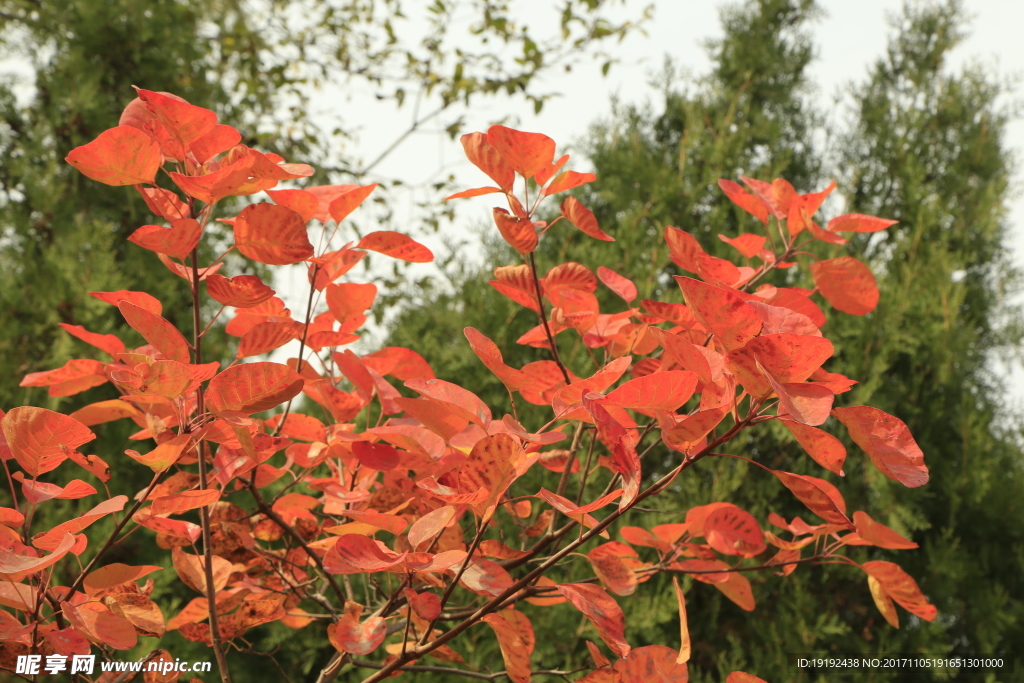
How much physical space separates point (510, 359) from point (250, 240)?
1.94 m

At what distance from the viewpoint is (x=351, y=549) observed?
0.70 meters

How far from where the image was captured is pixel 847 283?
0.92 meters

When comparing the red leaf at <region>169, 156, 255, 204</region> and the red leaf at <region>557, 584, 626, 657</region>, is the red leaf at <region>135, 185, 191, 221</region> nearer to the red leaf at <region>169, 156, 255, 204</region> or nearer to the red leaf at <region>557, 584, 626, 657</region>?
the red leaf at <region>169, 156, 255, 204</region>

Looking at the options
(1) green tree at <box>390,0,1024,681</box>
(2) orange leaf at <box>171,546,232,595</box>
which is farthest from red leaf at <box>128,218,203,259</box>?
(1) green tree at <box>390,0,1024,681</box>

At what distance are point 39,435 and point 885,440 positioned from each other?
0.80 meters

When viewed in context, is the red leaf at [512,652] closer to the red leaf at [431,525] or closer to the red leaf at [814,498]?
the red leaf at [431,525]

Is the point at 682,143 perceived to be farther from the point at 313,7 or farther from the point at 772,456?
the point at 313,7

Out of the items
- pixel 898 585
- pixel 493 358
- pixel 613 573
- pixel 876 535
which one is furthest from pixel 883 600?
pixel 493 358

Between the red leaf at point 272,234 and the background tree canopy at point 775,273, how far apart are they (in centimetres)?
177

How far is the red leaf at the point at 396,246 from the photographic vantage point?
35.3 inches

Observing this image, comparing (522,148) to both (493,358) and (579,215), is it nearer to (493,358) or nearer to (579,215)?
(579,215)

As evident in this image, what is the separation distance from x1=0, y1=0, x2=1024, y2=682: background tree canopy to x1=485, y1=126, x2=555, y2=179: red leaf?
176 centimetres

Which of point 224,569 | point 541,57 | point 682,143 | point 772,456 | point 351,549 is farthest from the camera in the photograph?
point 541,57

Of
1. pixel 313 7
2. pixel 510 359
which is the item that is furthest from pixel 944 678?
pixel 313 7
